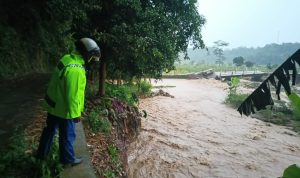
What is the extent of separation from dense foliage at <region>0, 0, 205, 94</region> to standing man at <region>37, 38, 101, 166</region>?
351cm

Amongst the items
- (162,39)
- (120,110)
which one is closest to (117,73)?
(120,110)

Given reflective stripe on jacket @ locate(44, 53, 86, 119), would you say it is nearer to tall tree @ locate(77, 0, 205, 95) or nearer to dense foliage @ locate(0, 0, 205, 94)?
dense foliage @ locate(0, 0, 205, 94)

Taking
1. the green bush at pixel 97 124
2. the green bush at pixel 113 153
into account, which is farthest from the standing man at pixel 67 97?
the green bush at pixel 97 124

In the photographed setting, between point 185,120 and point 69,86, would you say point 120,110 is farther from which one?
point 185,120

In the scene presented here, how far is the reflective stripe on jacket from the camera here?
412 cm

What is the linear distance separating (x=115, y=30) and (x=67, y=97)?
4.27 metres

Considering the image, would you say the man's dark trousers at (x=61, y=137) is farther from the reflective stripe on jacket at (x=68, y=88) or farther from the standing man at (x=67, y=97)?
the reflective stripe on jacket at (x=68, y=88)

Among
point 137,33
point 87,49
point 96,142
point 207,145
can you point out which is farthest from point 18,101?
point 207,145

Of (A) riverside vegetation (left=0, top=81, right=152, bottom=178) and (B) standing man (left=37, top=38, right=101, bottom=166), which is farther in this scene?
(A) riverside vegetation (left=0, top=81, right=152, bottom=178)

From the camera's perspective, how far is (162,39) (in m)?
8.59

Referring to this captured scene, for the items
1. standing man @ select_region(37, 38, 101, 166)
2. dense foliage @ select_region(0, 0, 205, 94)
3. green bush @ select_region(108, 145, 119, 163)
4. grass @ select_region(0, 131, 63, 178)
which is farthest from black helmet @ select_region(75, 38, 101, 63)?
dense foliage @ select_region(0, 0, 205, 94)

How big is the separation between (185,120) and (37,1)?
9.25 metres

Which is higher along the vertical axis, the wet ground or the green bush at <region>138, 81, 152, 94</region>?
the wet ground

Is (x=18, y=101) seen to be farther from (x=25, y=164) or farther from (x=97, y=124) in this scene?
(x=25, y=164)
